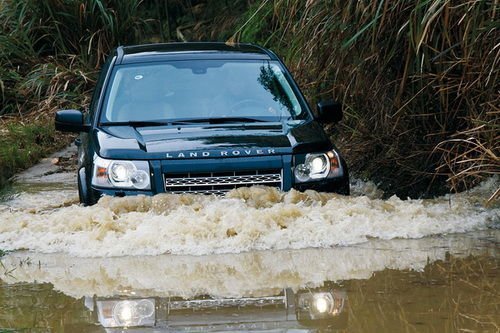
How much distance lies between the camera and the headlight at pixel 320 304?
19.4 feet

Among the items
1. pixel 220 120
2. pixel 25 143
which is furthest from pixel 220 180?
pixel 25 143

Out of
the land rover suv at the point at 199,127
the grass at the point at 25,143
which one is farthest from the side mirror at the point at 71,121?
the grass at the point at 25,143

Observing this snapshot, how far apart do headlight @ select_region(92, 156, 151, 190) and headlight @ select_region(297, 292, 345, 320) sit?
2274 mm

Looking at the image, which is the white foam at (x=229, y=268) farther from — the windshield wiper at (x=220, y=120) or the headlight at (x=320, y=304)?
the windshield wiper at (x=220, y=120)

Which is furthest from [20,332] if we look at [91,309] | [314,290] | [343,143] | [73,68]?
[73,68]

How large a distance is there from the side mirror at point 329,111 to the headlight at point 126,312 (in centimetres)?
348

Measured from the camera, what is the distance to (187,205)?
8.15 meters

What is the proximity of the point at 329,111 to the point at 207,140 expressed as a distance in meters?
1.34

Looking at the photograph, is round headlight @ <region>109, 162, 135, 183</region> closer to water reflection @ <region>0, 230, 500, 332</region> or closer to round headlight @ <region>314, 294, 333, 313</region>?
water reflection @ <region>0, 230, 500, 332</region>

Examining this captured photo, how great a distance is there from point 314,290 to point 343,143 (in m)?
5.75

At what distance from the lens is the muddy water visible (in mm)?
5898

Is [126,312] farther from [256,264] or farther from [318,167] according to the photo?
[318,167]

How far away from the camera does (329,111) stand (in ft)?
30.8

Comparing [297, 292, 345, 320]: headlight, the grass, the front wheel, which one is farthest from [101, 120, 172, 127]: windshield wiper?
the grass
